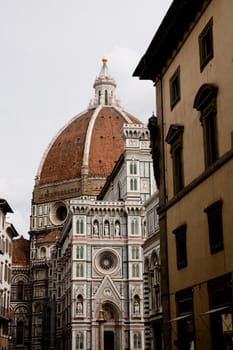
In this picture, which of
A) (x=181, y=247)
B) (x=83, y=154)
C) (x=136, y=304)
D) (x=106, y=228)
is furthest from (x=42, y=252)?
(x=181, y=247)

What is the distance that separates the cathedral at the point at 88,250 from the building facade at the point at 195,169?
48.1 meters

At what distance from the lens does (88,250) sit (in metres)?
75.1

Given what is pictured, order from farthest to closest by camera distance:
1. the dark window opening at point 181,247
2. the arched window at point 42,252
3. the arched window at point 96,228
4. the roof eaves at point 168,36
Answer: the arched window at point 42,252, the arched window at point 96,228, the dark window opening at point 181,247, the roof eaves at point 168,36

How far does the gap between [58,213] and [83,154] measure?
43.1 ft

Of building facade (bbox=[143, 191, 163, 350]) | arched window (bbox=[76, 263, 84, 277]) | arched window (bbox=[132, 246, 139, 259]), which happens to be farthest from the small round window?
building facade (bbox=[143, 191, 163, 350])

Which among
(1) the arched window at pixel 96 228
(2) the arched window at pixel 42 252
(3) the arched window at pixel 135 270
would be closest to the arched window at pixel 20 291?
(2) the arched window at pixel 42 252

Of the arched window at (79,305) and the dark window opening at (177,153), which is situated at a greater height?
the dark window opening at (177,153)

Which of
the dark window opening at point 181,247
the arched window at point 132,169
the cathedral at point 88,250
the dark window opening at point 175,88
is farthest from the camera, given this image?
the arched window at point 132,169

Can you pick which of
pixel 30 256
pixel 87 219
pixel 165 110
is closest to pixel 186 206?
pixel 165 110

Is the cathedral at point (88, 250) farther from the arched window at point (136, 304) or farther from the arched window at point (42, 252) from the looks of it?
the arched window at point (42, 252)

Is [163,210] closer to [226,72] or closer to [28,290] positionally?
[226,72]

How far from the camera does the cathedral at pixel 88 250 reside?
7319 cm

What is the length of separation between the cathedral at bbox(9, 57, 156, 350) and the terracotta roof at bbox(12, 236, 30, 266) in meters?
0.21

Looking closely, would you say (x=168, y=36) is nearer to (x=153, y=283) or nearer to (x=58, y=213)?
(x=153, y=283)
